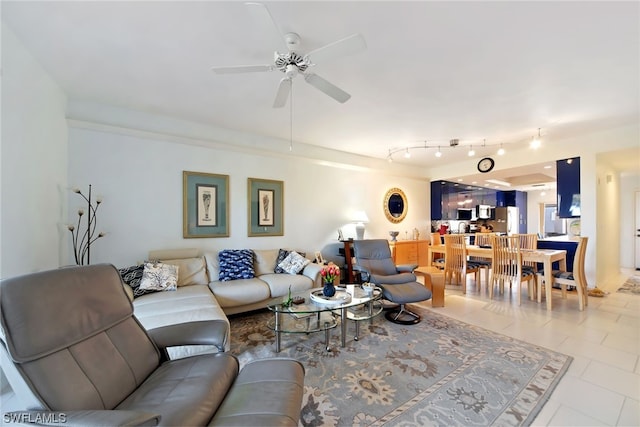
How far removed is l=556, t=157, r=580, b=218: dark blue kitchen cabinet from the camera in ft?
14.6

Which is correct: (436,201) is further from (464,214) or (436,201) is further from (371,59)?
(371,59)

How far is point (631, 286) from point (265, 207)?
669cm

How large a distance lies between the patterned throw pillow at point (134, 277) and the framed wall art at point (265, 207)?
5.10ft

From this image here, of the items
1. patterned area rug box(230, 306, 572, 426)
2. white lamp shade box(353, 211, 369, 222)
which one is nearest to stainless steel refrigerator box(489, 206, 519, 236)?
white lamp shade box(353, 211, 369, 222)

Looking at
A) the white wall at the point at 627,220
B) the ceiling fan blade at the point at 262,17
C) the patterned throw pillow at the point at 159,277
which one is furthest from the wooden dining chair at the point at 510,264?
the white wall at the point at 627,220

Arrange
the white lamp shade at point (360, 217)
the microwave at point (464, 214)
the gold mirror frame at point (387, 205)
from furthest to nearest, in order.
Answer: the microwave at point (464, 214) < the gold mirror frame at point (387, 205) < the white lamp shade at point (360, 217)

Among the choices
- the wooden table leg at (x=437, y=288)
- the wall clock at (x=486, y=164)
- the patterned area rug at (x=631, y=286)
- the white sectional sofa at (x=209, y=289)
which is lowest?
the patterned area rug at (x=631, y=286)

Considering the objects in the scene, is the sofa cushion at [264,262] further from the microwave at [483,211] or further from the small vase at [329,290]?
the microwave at [483,211]

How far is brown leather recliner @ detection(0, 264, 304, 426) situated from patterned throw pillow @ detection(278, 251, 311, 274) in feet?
7.31

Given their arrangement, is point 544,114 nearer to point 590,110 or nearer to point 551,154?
point 590,110

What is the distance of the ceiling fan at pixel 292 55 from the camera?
1537 mm

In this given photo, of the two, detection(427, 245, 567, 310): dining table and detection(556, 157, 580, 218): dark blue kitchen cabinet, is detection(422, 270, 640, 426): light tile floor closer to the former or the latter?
detection(427, 245, 567, 310): dining table

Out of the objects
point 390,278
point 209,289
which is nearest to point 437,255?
point 390,278

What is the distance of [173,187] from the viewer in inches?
144
